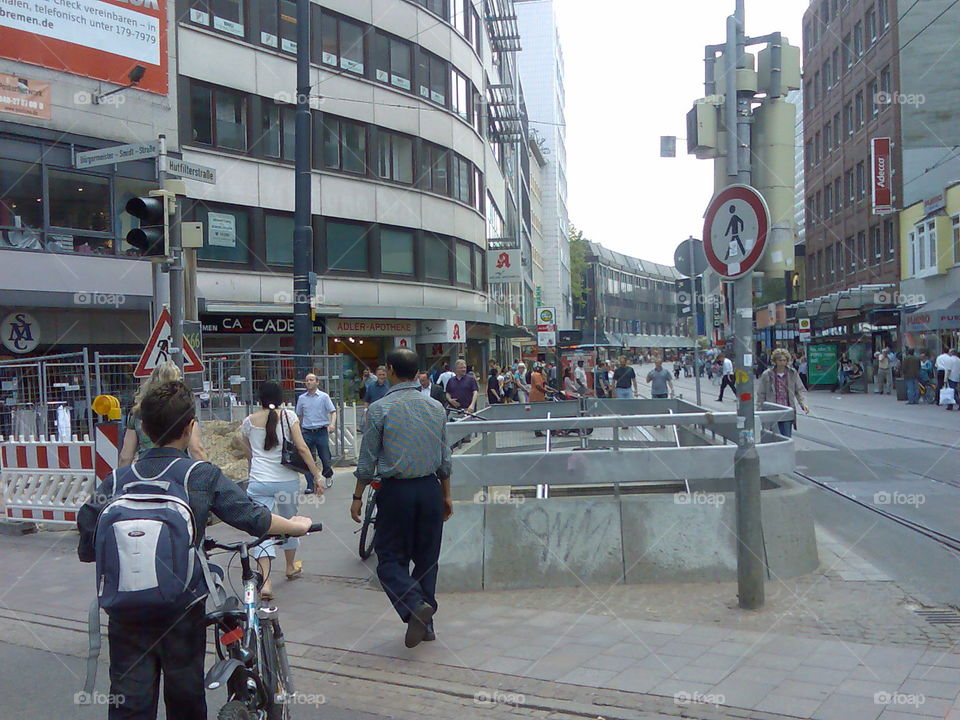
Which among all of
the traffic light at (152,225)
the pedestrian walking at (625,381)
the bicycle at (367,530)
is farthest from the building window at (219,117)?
the bicycle at (367,530)

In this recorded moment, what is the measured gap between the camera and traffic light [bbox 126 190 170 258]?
894 cm

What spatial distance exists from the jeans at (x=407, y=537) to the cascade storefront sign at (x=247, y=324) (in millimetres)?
19722

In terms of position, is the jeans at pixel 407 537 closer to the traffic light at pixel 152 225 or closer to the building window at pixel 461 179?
the traffic light at pixel 152 225

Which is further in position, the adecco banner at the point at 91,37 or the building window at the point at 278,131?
the building window at the point at 278,131

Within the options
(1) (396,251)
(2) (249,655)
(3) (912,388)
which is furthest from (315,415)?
(3) (912,388)

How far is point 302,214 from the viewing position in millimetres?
14539

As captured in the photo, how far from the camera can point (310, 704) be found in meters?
4.98

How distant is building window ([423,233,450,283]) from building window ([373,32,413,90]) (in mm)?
5009

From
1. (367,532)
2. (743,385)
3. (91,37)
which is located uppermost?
(91,37)

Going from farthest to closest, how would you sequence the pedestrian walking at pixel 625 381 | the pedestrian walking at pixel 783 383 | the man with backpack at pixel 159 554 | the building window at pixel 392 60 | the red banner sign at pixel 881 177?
the red banner sign at pixel 881 177 < the building window at pixel 392 60 < the pedestrian walking at pixel 625 381 < the pedestrian walking at pixel 783 383 < the man with backpack at pixel 159 554

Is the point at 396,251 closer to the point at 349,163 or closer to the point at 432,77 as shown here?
the point at 349,163

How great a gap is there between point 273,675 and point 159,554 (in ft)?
2.92

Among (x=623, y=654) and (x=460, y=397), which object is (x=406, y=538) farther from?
(x=460, y=397)

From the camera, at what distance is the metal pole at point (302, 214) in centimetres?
1427
